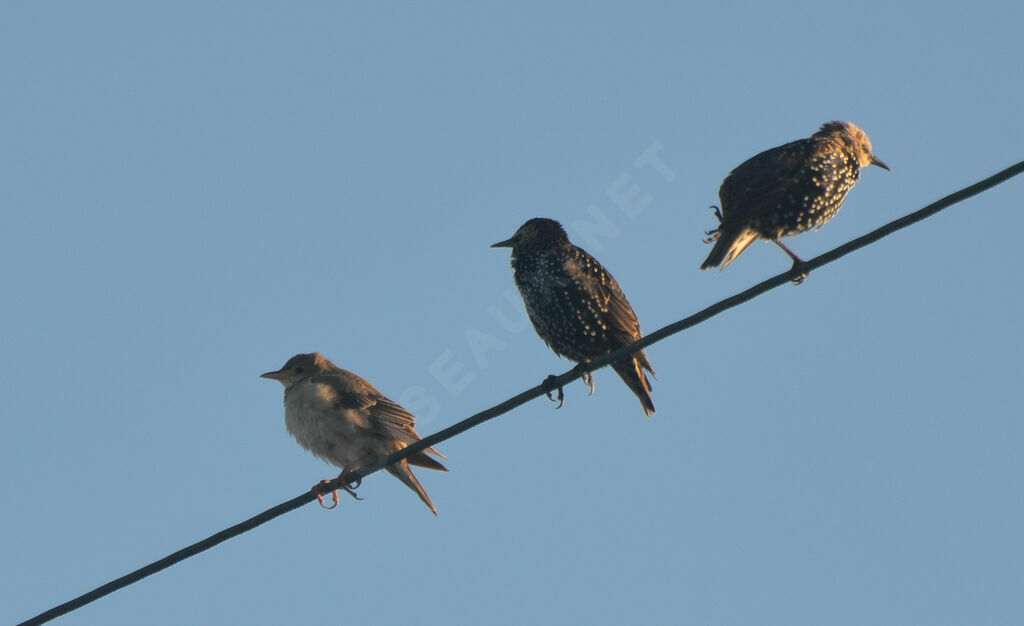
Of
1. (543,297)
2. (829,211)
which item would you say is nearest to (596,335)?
(543,297)

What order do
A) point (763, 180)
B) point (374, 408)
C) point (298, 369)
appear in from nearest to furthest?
point (763, 180) < point (374, 408) < point (298, 369)

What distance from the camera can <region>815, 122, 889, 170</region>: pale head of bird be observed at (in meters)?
9.20

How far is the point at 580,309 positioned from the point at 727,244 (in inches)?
37.3

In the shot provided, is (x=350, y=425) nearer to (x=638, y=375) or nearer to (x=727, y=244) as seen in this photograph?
(x=638, y=375)

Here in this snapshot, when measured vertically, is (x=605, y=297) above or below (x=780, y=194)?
above

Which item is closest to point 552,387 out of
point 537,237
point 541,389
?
point 541,389

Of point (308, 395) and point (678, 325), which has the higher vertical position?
point (308, 395)

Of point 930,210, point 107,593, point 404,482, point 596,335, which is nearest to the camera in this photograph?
point 930,210

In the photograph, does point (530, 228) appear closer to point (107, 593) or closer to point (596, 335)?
point (596, 335)

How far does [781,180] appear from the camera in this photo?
8453 mm

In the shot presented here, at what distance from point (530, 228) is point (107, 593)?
4109mm

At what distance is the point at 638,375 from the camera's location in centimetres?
832

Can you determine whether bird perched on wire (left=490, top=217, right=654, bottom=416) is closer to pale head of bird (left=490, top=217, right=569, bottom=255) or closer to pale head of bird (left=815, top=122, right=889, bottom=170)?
pale head of bird (left=490, top=217, right=569, bottom=255)

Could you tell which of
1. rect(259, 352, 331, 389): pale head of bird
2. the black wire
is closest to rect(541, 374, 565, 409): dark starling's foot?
the black wire
